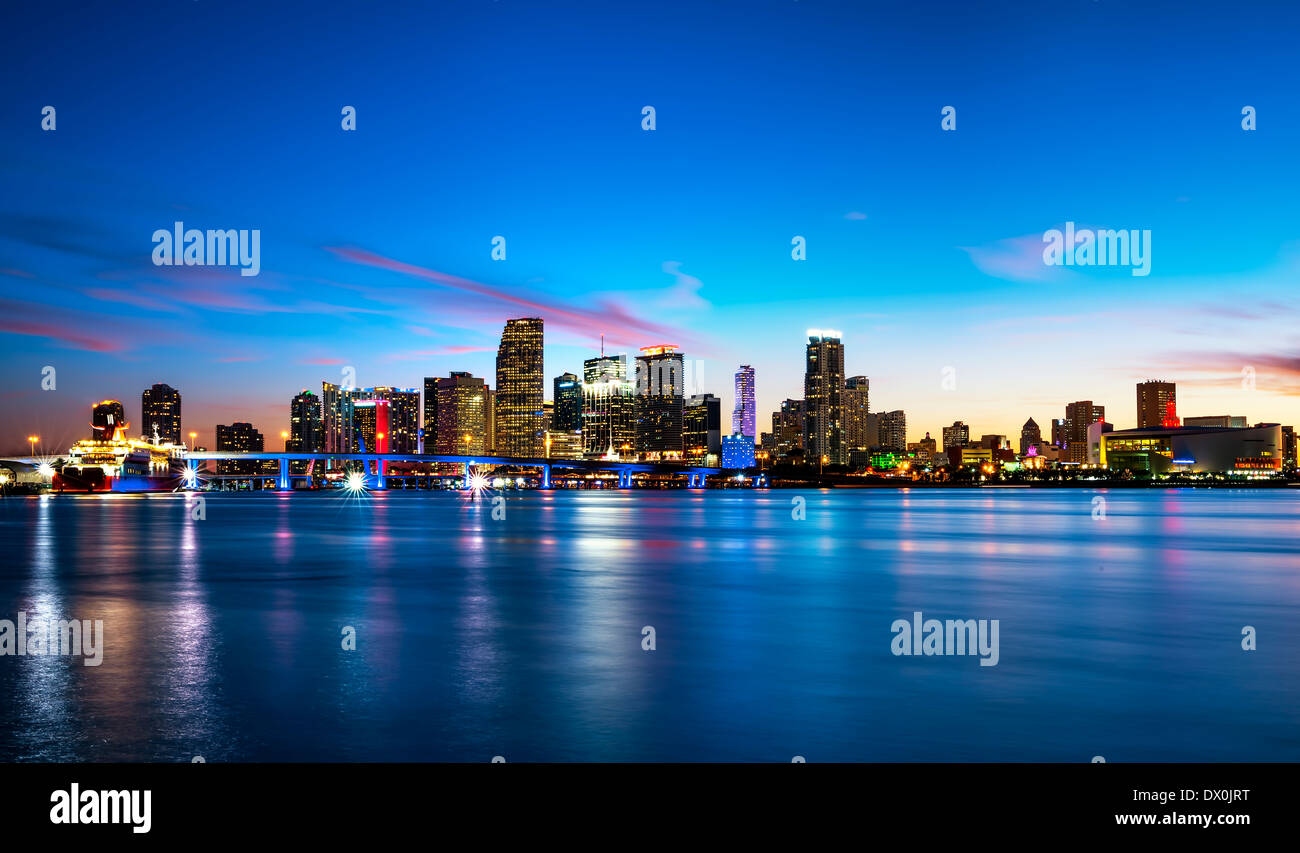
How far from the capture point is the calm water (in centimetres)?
1215

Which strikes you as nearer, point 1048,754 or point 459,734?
point 1048,754

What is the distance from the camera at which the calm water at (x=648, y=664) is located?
1215 cm

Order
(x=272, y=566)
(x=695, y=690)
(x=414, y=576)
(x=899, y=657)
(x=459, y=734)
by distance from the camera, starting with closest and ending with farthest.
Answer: (x=459, y=734) < (x=695, y=690) < (x=899, y=657) < (x=414, y=576) < (x=272, y=566)

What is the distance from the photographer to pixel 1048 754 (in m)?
11.6

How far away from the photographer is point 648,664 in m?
17.6

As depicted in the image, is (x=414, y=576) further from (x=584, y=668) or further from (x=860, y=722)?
(x=860, y=722)
